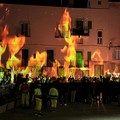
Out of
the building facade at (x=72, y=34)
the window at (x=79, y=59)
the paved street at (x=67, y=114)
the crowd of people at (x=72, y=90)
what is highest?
the building facade at (x=72, y=34)

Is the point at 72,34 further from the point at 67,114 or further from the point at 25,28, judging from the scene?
the point at 67,114

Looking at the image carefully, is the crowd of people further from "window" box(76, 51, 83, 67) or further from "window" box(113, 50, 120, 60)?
"window" box(113, 50, 120, 60)

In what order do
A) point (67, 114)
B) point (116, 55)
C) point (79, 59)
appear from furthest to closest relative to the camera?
point (116, 55)
point (79, 59)
point (67, 114)

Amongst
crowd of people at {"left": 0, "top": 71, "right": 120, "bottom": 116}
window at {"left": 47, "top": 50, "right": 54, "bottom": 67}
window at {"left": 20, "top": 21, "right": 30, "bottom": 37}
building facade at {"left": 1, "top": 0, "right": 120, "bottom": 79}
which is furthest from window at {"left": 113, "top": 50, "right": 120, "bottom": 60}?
crowd of people at {"left": 0, "top": 71, "right": 120, "bottom": 116}

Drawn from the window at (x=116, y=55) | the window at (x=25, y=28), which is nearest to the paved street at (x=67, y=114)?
the window at (x=25, y=28)

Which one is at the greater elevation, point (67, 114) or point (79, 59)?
point (79, 59)

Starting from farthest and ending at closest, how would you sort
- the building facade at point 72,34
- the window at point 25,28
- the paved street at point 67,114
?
the window at point 25,28, the building facade at point 72,34, the paved street at point 67,114

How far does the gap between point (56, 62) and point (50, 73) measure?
1.61 m

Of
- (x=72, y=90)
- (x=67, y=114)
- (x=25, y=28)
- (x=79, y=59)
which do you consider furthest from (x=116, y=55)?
(x=67, y=114)

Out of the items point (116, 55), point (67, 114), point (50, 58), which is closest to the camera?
point (67, 114)

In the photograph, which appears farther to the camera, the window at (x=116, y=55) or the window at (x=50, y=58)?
the window at (x=116, y=55)

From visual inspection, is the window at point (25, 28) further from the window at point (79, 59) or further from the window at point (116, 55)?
the window at point (116, 55)

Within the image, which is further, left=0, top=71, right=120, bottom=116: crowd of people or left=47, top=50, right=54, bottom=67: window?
left=47, top=50, right=54, bottom=67: window

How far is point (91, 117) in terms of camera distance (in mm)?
22109
